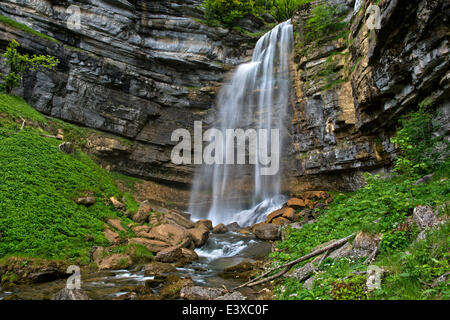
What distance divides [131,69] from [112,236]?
54.0 ft

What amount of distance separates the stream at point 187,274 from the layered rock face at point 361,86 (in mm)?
8025

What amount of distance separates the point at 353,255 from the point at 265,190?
16.2 m

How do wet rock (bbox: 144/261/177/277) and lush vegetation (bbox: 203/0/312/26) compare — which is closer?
wet rock (bbox: 144/261/177/277)

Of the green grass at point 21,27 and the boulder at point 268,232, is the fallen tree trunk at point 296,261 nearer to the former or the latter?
the boulder at point 268,232

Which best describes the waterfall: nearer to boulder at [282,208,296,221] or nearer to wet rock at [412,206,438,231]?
boulder at [282,208,296,221]

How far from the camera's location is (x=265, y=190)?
21828 millimetres

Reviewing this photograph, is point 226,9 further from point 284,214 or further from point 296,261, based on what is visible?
point 296,261

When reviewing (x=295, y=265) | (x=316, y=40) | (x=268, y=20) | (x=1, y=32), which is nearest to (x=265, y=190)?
(x=316, y=40)

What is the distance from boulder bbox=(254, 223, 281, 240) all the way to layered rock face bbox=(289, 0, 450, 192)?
6.40 metres

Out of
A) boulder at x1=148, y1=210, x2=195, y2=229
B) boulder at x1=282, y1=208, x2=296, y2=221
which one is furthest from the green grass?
boulder at x1=282, y1=208, x2=296, y2=221

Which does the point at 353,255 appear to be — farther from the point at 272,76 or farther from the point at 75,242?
the point at 272,76

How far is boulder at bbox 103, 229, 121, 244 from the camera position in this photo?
33.9ft

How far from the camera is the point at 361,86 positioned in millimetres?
13234

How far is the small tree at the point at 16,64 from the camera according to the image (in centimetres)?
1736
